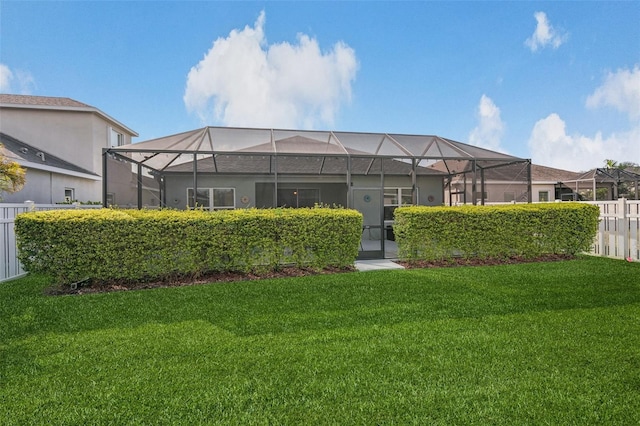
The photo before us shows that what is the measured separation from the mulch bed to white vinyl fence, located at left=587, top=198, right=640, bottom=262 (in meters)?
1.76

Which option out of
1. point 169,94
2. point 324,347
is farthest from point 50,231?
point 169,94

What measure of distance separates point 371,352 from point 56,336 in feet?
10.9

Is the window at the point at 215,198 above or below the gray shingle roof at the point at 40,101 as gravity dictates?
below

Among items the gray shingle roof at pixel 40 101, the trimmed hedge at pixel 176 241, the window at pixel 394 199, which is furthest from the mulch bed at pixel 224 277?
the gray shingle roof at pixel 40 101

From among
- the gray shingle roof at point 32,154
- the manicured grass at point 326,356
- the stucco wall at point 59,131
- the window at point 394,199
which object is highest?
the stucco wall at point 59,131

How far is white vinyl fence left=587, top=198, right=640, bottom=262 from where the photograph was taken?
8.13m

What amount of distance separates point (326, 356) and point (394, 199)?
451 inches

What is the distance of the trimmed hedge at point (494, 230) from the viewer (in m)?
7.88

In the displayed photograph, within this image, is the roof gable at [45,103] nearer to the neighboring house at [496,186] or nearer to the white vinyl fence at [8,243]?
the white vinyl fence at [8,243]

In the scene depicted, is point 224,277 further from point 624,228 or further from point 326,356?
point 624,228

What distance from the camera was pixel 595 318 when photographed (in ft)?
13.1

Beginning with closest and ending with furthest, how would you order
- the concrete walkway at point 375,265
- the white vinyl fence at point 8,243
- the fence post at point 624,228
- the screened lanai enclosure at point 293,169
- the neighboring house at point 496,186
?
the white vinyl fence at point 8,243
the concrete walkway at point 375,265
the fence post at point 624,228
the screened lanai enclosure at point 293,169
the neighboring house at point 496,186

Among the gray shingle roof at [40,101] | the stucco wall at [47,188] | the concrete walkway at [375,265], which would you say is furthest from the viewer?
the gray shingle roof at [40,101]

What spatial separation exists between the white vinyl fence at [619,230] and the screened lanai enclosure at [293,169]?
235cm
